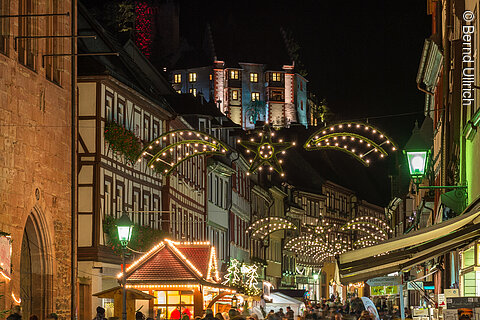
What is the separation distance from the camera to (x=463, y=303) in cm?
1433

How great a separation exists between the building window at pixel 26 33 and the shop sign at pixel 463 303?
51.5ft

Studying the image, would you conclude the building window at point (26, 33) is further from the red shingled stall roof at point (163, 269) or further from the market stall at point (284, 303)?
the market stall at point (284, 303)

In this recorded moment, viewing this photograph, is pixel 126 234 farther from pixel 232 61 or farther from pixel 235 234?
pixel 232 61

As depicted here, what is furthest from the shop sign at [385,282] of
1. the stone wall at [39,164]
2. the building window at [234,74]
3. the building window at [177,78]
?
the building window at [234,74]

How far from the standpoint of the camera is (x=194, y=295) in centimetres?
2747

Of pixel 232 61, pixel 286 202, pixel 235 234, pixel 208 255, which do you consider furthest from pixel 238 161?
pixel 232 61

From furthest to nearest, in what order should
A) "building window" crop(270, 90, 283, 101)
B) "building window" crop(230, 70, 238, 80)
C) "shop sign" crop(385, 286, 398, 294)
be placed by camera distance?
"building window" crop(270, 90, 283, 101) → "building window" crop(230, 70, 238, 80) → "shop sign" crop(385, 286, 398, 294)

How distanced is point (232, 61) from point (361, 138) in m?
113

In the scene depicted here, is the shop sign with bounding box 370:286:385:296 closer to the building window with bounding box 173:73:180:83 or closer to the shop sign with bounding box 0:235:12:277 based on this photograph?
the shop sign with bounding box 0:235:12:277

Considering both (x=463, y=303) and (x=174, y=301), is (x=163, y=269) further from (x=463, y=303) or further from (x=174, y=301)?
(x=463, y=303)

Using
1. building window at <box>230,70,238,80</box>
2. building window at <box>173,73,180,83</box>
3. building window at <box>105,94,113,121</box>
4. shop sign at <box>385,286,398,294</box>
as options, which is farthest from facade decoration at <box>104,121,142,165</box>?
building window at <box>230,70,238,80</box>

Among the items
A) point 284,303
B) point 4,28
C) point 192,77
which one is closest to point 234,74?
point 192,77

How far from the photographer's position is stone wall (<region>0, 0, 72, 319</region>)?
2517 centimetres

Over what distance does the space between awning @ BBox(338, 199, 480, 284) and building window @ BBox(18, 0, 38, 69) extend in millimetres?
14218
